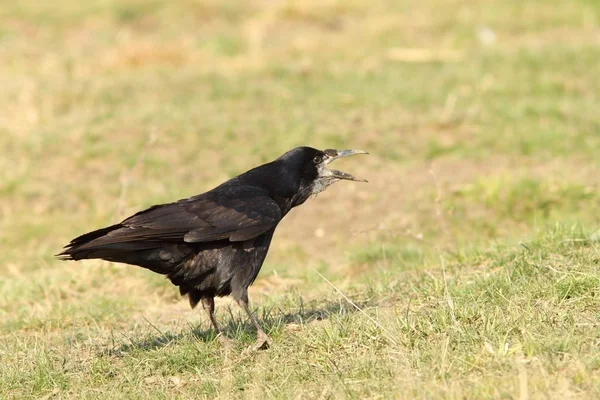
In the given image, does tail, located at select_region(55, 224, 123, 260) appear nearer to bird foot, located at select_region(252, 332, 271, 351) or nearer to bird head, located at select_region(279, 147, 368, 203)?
bird foot, located at select_region(252, 332, 271, 351)

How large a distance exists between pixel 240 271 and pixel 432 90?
7327mm

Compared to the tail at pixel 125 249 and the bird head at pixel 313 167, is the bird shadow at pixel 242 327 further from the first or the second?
the bird head at pixel 313 167

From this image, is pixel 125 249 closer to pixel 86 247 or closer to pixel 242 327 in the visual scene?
pixel 86 247

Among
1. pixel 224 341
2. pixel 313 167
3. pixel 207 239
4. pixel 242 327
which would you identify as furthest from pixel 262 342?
pixel 313 167

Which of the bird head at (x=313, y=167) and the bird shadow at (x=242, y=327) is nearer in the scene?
the bird shadow at (x=242, y=327)

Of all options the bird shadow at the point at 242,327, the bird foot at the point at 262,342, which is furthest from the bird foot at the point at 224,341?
the bird foot at the point at 262,342

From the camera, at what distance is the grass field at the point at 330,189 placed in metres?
4.77

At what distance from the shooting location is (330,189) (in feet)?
32.3

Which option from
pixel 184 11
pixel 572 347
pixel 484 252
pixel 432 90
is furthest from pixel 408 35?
pixel 572 347

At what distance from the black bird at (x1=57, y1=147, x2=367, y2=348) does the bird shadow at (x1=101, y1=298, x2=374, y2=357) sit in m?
0.13

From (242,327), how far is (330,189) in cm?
441

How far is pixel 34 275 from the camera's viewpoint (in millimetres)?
7785

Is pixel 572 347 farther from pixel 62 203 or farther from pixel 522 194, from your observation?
pixel 62 203

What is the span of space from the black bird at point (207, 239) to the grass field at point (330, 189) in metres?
0.33
